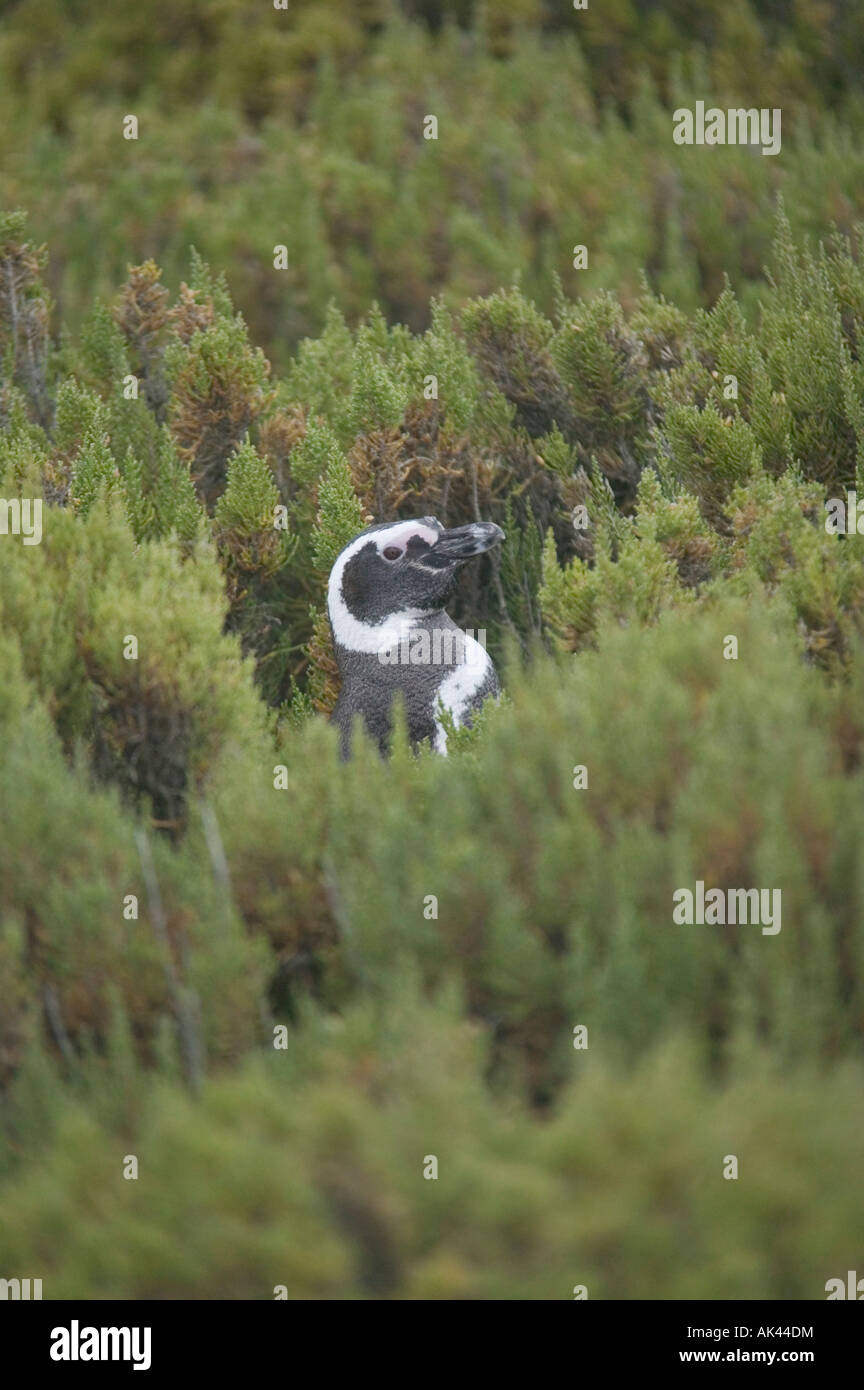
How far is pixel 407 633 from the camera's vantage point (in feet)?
15.1

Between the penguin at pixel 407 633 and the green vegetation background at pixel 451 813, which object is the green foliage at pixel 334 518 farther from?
the penguin at pixel 407 633

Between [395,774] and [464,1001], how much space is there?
2.70 ft

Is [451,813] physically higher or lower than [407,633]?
lower

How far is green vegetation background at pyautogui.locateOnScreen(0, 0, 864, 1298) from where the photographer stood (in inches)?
101

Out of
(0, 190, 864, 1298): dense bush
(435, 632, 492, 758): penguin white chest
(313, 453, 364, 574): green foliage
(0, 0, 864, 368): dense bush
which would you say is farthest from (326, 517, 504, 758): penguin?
(0, 0, 864, 368): dense bush

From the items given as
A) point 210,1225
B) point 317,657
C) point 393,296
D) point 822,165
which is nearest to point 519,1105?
point 210,1225

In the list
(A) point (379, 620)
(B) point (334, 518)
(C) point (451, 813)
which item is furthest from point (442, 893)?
(B) point (334, 518)

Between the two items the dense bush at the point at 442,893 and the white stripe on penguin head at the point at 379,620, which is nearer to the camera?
the dense bush at the point at 442,893

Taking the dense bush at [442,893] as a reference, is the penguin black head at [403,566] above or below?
above

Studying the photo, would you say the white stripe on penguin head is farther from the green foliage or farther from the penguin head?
the green foliage

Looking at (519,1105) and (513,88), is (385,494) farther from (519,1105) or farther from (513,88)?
(513,88)

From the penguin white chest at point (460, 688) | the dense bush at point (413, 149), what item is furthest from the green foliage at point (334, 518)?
the dense bush at point (413, 149)

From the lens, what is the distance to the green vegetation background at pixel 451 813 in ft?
8.44

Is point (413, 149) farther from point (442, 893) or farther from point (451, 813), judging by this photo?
point (442, 893)
